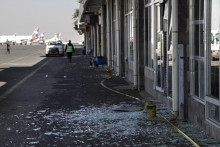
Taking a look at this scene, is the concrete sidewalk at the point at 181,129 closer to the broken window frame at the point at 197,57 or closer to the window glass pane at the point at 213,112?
the window glass pane at the point at 213,112

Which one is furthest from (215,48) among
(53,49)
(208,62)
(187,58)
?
(53,49)

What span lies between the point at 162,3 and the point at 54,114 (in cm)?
426

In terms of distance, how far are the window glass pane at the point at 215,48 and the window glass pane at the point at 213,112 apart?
7.2 inches

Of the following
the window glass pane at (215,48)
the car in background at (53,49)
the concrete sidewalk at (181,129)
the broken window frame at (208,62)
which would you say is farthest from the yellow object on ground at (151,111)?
the car in background at (53,49)

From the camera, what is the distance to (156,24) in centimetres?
1332

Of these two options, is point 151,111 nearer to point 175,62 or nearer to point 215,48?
point 175,62

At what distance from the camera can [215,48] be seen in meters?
7.70

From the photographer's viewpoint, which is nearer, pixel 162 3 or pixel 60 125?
pixel 60 125

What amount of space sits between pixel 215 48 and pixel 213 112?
3.47 feet

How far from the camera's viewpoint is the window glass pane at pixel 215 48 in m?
7.55

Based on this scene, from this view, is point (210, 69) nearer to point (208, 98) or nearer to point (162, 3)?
point (208, 98)

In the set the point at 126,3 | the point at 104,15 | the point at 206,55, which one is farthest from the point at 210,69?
the point at 104,15

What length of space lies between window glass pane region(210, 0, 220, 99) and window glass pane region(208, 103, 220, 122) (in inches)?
7.2

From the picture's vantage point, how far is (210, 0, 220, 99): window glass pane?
755 cm
